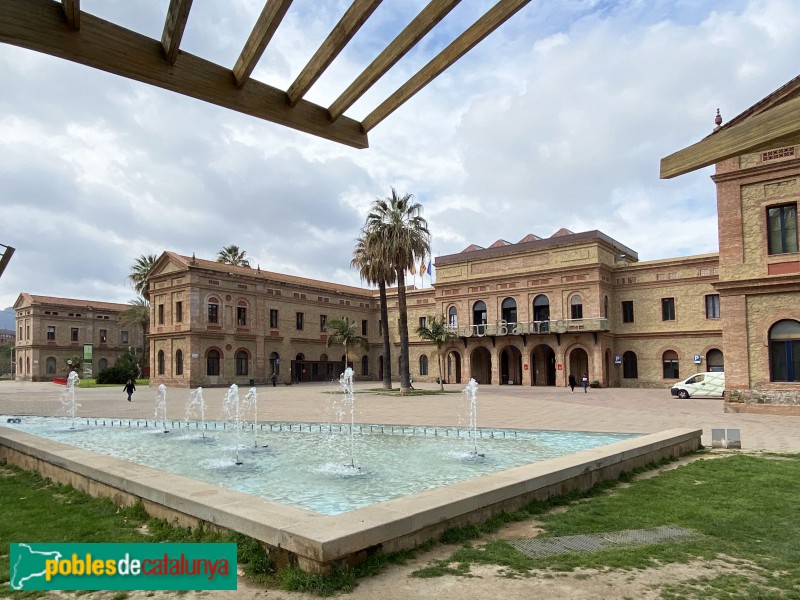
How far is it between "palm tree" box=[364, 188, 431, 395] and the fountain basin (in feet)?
81.9

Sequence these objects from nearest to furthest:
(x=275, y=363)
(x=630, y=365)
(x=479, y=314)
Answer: (x=630, y=365) < (x=479, y=314) < (x=275, y=363)

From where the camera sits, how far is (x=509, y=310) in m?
43.5

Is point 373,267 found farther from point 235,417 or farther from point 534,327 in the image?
point 235,417

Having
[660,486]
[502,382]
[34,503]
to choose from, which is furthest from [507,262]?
[34,503]

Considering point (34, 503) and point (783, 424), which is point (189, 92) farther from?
point (783, 424)

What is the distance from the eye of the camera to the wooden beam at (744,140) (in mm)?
2422

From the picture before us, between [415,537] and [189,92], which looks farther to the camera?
[415,537]

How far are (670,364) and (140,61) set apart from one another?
130ft

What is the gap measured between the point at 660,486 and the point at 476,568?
173 inches

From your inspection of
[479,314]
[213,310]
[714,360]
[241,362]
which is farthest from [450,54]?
[241,362]

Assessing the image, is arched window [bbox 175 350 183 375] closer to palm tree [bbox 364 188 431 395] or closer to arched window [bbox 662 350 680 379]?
palm tree [bbox 364 188 431 395]

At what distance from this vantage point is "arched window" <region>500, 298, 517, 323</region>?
43.2m

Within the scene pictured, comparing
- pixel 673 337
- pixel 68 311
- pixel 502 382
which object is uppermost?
pixel 68 311

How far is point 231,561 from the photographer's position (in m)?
4.20
